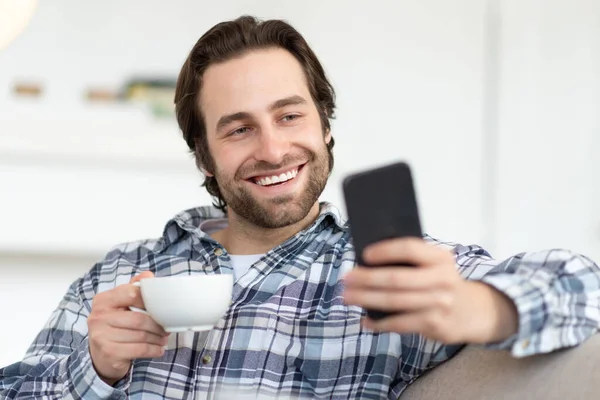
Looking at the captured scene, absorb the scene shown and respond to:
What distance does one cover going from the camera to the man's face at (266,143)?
1.77 m

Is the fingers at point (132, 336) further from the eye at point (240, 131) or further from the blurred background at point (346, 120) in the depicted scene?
the blurred background at point (346, 120)

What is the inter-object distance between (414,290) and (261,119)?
2.90 feet

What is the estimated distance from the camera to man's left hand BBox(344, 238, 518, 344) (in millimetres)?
973

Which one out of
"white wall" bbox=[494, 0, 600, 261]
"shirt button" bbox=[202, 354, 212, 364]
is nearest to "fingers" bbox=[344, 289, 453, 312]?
"shirt button" bbox=[202, 354, 212, 364]

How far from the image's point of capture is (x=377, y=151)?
12.1 feet

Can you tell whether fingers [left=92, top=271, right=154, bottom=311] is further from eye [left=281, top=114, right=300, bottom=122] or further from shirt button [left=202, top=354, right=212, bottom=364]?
eye [left=281, top=114, right=300, bottom=122]

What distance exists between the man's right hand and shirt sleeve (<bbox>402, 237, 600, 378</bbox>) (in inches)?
20.7

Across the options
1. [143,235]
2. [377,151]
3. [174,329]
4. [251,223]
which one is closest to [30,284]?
[143,235]

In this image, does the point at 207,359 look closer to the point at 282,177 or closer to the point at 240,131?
the point at 282,177

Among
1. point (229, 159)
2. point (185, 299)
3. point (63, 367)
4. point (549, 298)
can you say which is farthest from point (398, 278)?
point (229, 159)

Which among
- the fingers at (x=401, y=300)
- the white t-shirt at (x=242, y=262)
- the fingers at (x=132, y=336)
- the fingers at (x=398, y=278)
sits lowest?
the fingers at (x=132, y=336)

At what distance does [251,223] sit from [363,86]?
2.00 m

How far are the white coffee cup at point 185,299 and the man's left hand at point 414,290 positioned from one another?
0.96 ft

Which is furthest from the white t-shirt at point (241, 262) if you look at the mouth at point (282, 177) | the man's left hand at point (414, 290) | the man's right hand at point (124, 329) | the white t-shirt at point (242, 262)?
the man's left hand at point (414, 290)
